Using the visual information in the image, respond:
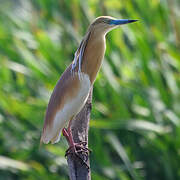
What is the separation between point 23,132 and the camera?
149 inches

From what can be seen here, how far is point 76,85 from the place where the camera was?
1994 mm

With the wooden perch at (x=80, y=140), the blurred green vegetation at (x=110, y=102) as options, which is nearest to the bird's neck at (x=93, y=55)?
the wooden perch at (x=80, y=140)

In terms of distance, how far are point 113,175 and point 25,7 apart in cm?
322

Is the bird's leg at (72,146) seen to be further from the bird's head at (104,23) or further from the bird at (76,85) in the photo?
the bird's head at (104,23)

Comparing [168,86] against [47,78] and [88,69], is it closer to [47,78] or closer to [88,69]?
[47,78]

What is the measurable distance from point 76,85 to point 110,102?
173cm

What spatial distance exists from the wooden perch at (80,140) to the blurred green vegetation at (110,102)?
1.05 m

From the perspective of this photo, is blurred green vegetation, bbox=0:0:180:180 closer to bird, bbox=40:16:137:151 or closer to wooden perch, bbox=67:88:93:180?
wooden perch, bbox=67:88:93:180

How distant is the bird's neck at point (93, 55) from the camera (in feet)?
6.47

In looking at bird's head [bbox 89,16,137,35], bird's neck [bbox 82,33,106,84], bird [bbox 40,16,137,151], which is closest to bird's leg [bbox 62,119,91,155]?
bird [bbox 40,16,137,151]

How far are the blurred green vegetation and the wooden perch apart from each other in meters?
1.05

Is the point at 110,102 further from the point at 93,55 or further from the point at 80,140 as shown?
the point at 93,55

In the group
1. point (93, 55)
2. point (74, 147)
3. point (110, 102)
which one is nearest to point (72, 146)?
point (74, 147)

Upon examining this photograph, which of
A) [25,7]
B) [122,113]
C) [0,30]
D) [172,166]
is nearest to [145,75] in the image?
[122,113]
